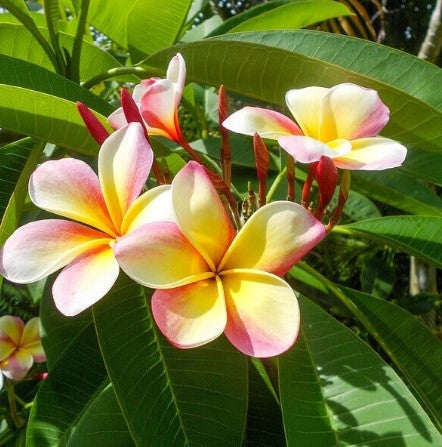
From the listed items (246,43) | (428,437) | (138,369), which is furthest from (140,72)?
(428,437)

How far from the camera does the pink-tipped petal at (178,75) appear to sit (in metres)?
0.68

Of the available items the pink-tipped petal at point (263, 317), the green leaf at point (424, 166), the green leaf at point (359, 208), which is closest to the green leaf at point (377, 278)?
the green leaf at point (359, 208)

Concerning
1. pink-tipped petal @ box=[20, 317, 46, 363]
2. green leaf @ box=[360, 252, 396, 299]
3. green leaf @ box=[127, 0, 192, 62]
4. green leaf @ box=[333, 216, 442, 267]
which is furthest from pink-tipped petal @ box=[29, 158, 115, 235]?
green leaf @ box=[360, 252, 396, 299]

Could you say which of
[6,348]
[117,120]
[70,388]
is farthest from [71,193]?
[6,348]

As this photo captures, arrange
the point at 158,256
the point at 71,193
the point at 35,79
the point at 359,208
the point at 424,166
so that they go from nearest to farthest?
1. the point at 158,256
2. the point at 71,193
3. the point at 35,79
4. the point at 424,166
5. the point at 359,208

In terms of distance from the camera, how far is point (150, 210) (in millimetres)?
567

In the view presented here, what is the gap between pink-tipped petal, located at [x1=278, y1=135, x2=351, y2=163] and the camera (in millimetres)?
593

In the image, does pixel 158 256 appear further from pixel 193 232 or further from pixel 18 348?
pixel 18 348

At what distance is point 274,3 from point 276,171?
1.08ft

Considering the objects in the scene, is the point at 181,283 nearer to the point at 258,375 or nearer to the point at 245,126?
the point at 245,126

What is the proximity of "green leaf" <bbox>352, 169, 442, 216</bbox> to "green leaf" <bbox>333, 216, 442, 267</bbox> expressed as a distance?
1.08 ft

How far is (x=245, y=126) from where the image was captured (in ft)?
2.11

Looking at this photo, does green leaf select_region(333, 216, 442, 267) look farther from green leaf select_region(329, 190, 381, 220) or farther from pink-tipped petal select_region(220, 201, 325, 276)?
green leaf select_region(329, 190, 381, 220)

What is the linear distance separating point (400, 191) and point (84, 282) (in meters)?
0.86
